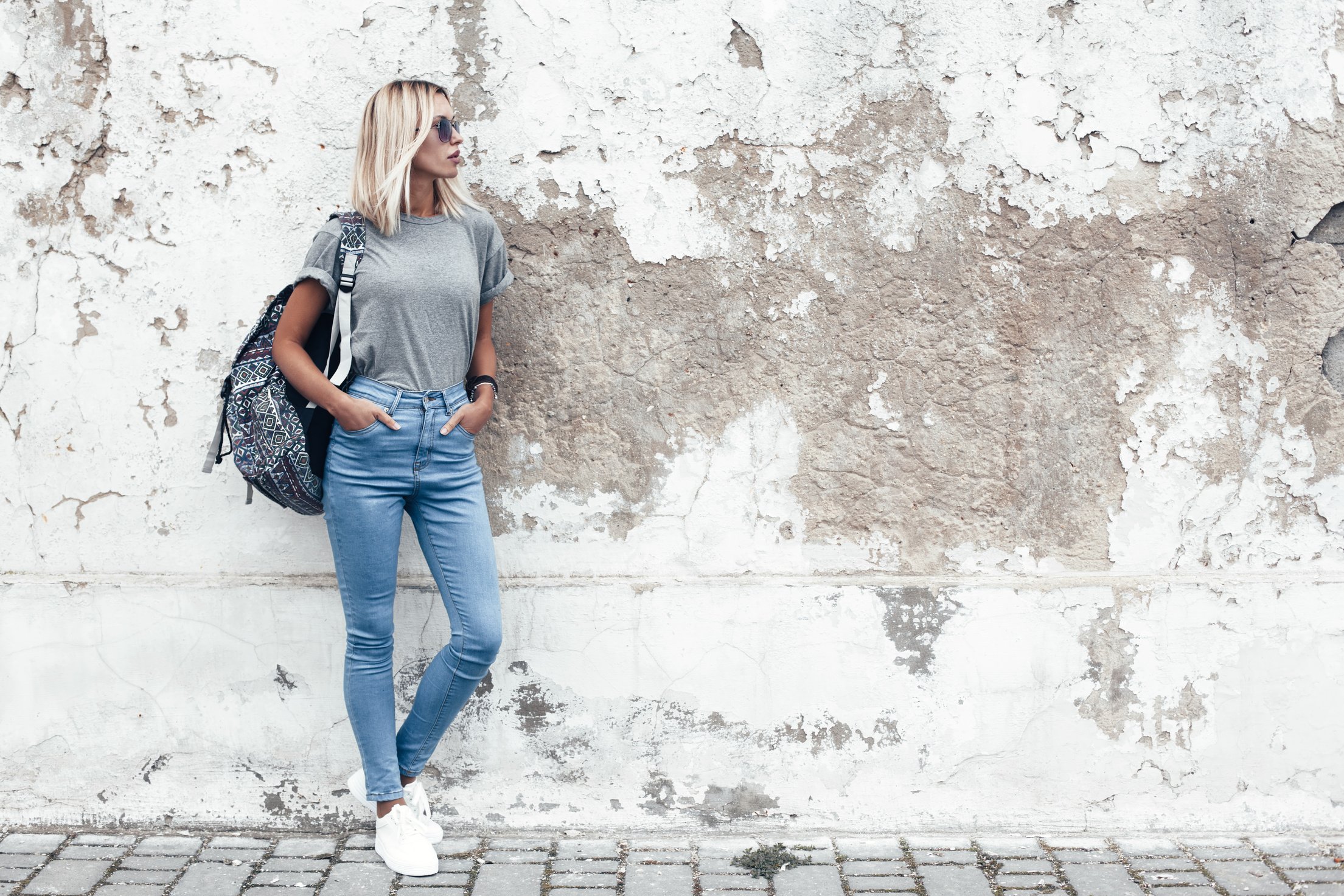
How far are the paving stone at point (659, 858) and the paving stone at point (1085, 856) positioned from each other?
3.37 ft

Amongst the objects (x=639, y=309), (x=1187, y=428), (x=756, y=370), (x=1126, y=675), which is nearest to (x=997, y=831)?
(x=1126, y=675)

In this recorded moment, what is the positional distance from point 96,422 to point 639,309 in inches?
63.0

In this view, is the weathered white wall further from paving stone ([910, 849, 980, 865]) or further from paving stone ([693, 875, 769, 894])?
paving stone ([693, 875, 769, 894])

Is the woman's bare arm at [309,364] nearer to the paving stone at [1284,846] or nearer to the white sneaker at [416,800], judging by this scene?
the white sneaker at [416,800]

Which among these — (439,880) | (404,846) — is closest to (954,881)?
(439,880)

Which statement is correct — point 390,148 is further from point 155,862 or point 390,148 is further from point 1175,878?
point 1175,878

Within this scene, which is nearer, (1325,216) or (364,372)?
(364,372)

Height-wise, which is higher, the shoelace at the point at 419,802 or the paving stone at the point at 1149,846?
the shoelace at the point at 419,802

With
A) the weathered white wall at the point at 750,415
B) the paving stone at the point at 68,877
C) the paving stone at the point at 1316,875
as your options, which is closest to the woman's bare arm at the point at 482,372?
the weathered white wall at the point at 750,415

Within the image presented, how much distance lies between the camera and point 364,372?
2.83 m

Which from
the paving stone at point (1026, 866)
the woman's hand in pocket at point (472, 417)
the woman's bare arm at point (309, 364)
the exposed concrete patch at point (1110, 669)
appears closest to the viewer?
the woman's bare arm at point (309, 364)

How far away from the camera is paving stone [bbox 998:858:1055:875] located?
2955 mm

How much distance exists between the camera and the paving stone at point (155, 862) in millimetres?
2982

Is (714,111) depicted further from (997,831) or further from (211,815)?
(211,815)
